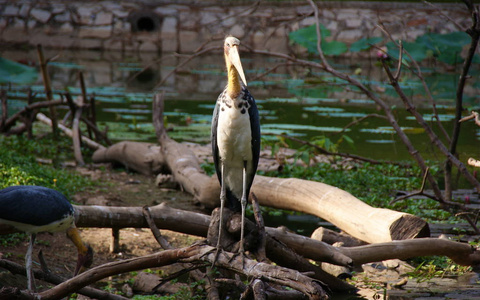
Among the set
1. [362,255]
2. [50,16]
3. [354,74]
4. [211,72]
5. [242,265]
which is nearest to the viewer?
[242,265]

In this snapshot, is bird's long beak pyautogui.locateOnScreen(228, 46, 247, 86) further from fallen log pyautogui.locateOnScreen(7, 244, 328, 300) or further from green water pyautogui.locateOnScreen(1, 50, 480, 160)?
green water pyautogui.locateOnScreen(1, 50, 480, 160)

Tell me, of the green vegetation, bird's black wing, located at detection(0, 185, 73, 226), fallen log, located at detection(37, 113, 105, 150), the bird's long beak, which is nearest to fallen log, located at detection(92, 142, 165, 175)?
fallen log, located at detection(37, 113, 105, 150)

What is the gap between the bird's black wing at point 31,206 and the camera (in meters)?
3.77

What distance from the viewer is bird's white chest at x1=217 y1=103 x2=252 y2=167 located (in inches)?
164

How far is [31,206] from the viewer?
382 centimetres

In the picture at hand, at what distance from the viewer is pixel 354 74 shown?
52.4 ft

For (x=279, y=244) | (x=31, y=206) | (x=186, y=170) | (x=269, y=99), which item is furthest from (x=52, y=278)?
(x=269, y=99)

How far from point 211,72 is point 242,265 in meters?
13.6

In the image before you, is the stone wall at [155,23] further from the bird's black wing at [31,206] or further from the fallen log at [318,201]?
the bird's black wing at [31,206]

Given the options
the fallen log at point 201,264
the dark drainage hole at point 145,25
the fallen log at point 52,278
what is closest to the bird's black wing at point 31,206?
the fallen log at point 52,278

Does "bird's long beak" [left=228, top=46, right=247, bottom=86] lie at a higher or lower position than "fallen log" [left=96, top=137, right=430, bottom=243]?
higher

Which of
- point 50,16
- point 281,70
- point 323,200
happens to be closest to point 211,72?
point 281,70

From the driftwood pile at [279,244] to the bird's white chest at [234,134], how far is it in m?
0.32

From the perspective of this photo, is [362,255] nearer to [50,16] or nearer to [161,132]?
[161,132]
